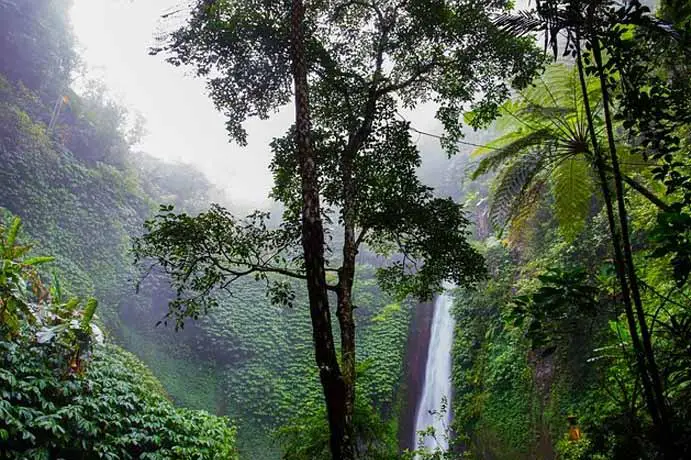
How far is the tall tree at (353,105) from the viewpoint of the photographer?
359 centimetres

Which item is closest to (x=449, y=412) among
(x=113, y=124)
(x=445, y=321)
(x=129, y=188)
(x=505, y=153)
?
(x=445, y=321)

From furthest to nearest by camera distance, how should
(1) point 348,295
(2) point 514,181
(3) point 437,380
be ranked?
1. (3) point 437,380
2. (2) point 514,181
3. (1) point 348,295

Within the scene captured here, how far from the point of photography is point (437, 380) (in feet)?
34.3

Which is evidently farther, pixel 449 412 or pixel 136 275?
pixel 136 275

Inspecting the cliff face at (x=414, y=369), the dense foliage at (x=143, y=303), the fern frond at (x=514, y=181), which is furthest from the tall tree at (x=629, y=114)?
the cliff face at (x=414, y=369)

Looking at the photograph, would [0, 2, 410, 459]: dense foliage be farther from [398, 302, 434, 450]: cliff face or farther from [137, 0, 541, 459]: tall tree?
[137, 0, 541, 459]: tall tree

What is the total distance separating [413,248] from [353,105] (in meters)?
1.48

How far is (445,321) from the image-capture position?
1213cm

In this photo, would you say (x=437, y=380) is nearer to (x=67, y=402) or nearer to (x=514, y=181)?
(x=514, y=181)

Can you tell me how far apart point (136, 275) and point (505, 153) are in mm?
10838

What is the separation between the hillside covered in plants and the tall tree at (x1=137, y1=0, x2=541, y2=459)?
0.02 metres

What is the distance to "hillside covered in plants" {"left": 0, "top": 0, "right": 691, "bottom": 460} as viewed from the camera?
1.97 meters

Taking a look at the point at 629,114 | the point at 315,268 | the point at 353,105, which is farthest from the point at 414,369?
the point at 629,114

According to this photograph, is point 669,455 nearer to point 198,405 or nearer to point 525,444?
point 525,444
